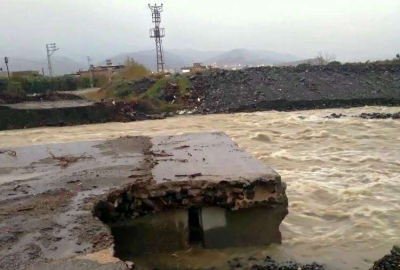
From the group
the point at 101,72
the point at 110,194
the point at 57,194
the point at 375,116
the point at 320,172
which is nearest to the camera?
the point at 110,194

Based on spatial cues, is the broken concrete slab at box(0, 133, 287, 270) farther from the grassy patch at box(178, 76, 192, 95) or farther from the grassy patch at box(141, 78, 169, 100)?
the grassy patch at box(178, 76, 192, 95)

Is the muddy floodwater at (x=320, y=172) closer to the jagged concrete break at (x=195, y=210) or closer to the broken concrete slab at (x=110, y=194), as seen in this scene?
the jagged concrete break at (x=195, y=210)

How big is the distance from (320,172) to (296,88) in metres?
13.6

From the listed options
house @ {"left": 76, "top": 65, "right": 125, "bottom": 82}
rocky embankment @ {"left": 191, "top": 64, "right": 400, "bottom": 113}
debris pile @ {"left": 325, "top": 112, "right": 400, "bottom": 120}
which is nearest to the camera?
debris pile @ {"left": 325, "top": 112, "right": 400, "bottom": 120}

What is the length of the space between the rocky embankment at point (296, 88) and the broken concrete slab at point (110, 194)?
14.1m

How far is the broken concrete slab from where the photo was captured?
143 inches

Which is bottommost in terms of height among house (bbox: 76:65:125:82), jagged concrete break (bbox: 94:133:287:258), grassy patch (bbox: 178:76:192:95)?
jagged concrete break (bbox: 94:133:287:258)

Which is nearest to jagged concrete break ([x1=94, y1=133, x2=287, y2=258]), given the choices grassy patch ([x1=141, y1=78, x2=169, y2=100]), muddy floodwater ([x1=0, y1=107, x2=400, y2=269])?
muddy floodwater ([x1=0, y1=107, x2=400, y2=269])

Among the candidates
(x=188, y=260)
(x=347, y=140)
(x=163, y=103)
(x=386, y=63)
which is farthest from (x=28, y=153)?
(x=386, y=63)

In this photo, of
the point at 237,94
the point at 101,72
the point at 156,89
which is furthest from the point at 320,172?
the point at 101,72

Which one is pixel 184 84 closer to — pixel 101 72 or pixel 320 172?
pixel 320 172

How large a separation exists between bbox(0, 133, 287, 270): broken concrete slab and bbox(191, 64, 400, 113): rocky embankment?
14071 mm

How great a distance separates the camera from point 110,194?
184 inches

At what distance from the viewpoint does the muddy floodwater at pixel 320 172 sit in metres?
5.04
